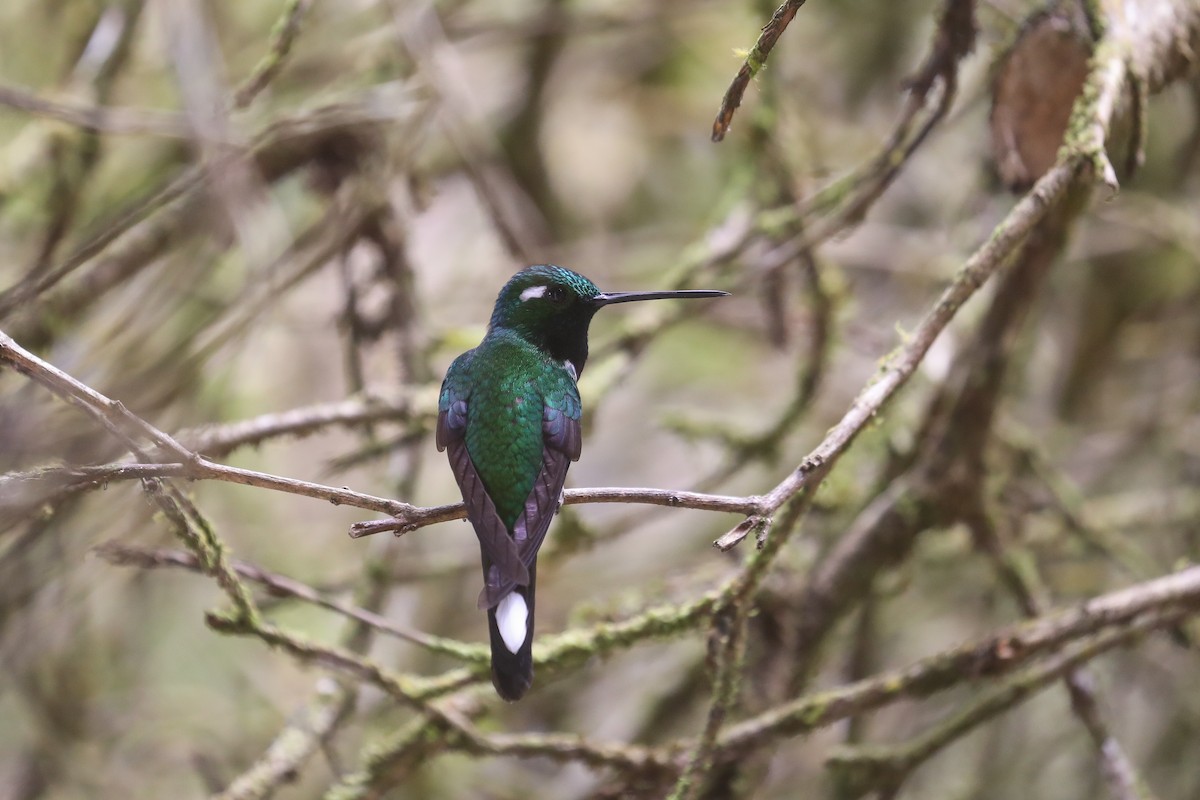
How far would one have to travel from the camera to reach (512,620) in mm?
1934

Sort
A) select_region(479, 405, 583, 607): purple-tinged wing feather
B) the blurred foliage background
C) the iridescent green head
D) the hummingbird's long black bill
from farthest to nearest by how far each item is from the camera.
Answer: the blurred foliage background → the iridescent green head → the hummingbird's long black bill → select_region(479, 405, 583, 607): purple-tinged wing feather

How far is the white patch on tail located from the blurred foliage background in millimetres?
239

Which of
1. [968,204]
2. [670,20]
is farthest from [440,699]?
[670,20]

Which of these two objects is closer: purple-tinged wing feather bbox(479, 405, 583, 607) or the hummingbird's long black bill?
purple-tinged wing feather bbox(479, 405, 583, 607)

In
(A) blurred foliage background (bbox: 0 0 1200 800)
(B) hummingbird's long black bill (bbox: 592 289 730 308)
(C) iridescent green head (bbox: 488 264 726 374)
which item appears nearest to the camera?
(B) hummingbird's long black bill (bbox: 592 289 730 308)

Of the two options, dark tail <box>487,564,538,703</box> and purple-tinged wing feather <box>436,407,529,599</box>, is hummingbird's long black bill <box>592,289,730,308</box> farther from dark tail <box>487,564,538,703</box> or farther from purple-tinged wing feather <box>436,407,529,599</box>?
dark tail <box>487,564,538,703</box>

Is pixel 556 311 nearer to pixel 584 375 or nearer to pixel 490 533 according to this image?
pixel 584 375

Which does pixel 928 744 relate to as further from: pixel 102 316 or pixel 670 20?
pixel 670 20

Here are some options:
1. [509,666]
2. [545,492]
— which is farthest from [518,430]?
[509,666]

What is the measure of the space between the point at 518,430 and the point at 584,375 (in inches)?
39.9

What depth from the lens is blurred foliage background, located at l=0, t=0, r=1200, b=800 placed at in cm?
283

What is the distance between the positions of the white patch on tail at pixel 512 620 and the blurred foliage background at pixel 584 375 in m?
0.24

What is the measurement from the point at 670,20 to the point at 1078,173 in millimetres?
3832

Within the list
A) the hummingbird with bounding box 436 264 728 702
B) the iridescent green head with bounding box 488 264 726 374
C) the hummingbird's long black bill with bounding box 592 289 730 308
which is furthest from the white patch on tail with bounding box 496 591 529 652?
the iridescent green head with bounding box 488 264 726 374
